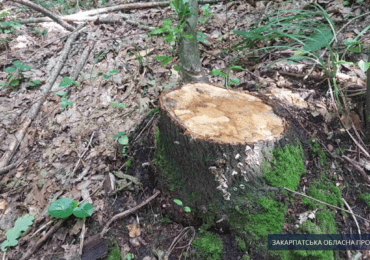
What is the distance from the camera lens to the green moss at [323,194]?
174cm

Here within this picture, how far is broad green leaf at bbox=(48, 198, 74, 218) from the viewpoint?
5.81 ft

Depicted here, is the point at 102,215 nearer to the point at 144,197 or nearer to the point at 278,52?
the point at 144,197

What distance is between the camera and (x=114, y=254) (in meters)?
1.70

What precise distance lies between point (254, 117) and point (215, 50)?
1903mm

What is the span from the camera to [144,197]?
1.99 m

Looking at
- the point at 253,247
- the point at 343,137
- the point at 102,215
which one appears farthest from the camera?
the point at 343,137

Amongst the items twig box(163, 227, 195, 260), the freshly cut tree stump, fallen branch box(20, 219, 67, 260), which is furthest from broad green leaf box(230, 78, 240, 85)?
fallen branch box(20, 219, 67, 260)

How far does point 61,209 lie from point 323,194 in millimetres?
1928

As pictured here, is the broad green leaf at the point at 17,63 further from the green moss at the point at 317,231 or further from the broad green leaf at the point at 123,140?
the green moss at the point at 317,231

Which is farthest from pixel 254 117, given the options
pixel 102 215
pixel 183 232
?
pixel 102 215

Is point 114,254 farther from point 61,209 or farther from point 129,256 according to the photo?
point 61,209

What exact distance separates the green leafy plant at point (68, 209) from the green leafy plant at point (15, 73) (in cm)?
235

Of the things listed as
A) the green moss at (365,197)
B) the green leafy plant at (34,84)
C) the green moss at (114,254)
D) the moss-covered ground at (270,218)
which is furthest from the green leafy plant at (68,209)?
the green leafy plant at (34,84)

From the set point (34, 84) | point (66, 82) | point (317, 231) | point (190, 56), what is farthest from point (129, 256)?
point (34, 84)
